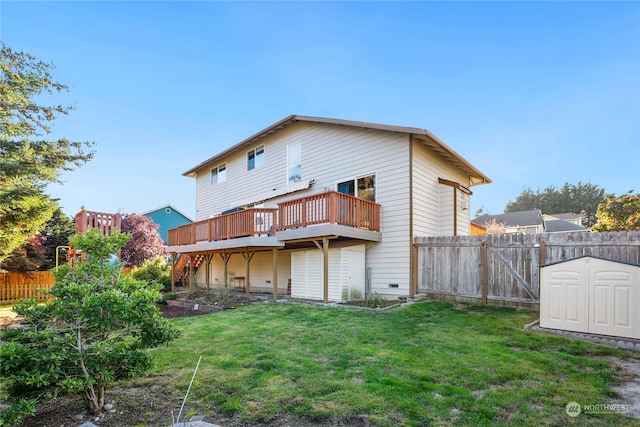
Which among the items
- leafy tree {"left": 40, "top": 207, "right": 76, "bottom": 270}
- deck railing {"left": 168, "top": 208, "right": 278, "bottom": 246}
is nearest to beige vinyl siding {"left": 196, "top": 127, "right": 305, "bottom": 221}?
deck railing {"left": 168, "top": 208, "right": 278, "bottom": 246}

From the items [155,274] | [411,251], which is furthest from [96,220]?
[411,251]

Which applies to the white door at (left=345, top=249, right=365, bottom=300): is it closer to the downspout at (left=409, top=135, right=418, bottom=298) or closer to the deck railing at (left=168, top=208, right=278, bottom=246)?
the downspout at (left=409, top=135, right=418, bottom=298)

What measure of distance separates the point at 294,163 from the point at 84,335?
447 inches

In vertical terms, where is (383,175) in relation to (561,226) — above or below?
above

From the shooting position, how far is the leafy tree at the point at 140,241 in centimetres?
1966

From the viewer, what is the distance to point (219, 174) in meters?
18.6

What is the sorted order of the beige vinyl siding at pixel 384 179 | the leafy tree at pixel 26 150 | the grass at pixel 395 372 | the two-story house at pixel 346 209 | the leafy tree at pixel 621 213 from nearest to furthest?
the grass at pixel 395 372 → the two-story house at pixel 346 209 → the beige vinyl siding at pixel 384 179 → the leafy tree at pixel 26 150 → the leafy tree at pixel 621 213

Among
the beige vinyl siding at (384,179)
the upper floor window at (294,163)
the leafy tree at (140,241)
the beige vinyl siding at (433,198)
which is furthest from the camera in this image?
the leafy tree at (140,241)

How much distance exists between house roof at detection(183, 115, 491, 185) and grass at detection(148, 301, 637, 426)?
18.7 feet

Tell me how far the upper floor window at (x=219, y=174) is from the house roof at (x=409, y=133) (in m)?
0.74

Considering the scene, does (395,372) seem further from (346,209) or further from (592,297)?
(346,209)

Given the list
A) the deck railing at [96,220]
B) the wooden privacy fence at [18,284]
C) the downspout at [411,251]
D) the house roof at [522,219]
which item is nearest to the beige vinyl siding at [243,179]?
the downspout at [411,251]

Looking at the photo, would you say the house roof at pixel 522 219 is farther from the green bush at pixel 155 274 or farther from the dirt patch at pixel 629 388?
the dirt patch at pixel 629 388

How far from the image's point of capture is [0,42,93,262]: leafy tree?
39.2 feet
